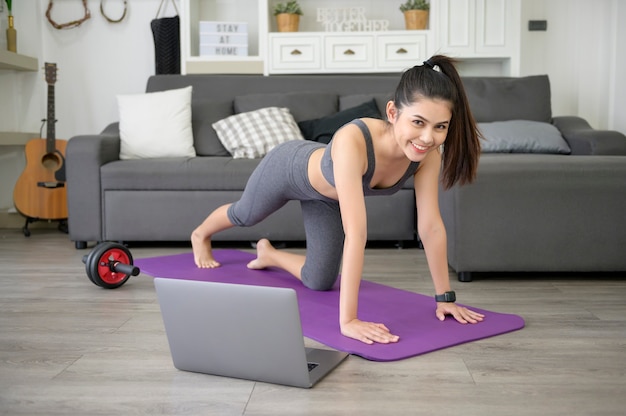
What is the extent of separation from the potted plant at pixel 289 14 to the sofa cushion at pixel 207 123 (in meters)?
0.81

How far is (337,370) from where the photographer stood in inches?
66.6

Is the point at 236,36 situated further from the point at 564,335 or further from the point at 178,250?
the point at 564,335

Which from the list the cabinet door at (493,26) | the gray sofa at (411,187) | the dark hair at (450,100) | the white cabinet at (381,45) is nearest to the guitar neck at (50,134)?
the gray sofa at (411,187)

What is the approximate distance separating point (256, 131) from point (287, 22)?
3.77 feet

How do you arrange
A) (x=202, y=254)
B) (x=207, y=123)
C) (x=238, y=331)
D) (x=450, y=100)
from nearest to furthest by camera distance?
(x=238, y=331), (x=450, y=100), (x=202, y=254), (x=207, y=123)

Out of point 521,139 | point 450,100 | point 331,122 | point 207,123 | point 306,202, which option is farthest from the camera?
point 207,123

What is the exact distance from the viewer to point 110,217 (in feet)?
12.2

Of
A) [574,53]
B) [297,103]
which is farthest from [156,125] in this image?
[574,53]

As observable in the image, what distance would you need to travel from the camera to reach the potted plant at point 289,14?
4730 mm

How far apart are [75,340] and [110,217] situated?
1.80m

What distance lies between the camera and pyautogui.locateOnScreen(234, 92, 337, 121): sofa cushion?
13.7 ft

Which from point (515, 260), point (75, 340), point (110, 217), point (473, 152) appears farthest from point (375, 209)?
point (75, 340)

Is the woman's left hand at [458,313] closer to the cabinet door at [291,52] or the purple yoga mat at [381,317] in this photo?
the purple yoga mat at [381,317]

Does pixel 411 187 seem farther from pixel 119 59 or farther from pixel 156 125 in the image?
pixel 119 59
